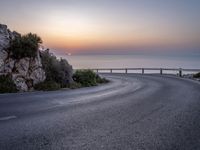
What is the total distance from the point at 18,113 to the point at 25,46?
10.1 metres

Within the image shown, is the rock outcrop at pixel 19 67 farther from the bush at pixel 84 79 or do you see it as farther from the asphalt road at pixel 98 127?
the asphalt road at pixel 98 127

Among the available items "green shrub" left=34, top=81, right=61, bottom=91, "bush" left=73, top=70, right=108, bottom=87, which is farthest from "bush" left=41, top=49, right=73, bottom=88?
"bush" left=73, top=70, right=108, bottom=87

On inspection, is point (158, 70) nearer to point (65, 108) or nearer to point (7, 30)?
point (7, 30)

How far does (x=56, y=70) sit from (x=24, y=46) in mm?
3180

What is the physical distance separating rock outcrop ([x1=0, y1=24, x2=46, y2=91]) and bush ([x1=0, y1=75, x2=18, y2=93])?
362 millimetres

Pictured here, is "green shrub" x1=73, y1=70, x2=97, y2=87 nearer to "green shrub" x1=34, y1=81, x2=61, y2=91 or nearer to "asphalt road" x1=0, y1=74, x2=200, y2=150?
"green shrub" x1=34, y1=81, x2=61, y2=91

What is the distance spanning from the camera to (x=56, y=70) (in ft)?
67.1

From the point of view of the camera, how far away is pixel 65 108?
10.4 m

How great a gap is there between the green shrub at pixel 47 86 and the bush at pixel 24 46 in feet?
7.12

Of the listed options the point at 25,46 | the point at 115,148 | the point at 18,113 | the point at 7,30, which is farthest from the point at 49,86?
the point at 115,148

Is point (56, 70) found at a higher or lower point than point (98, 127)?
higher

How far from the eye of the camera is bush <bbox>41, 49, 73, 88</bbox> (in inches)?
793

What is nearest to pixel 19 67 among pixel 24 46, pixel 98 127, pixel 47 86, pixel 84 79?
pixel 24 46

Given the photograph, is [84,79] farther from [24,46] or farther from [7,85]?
[7,85]
